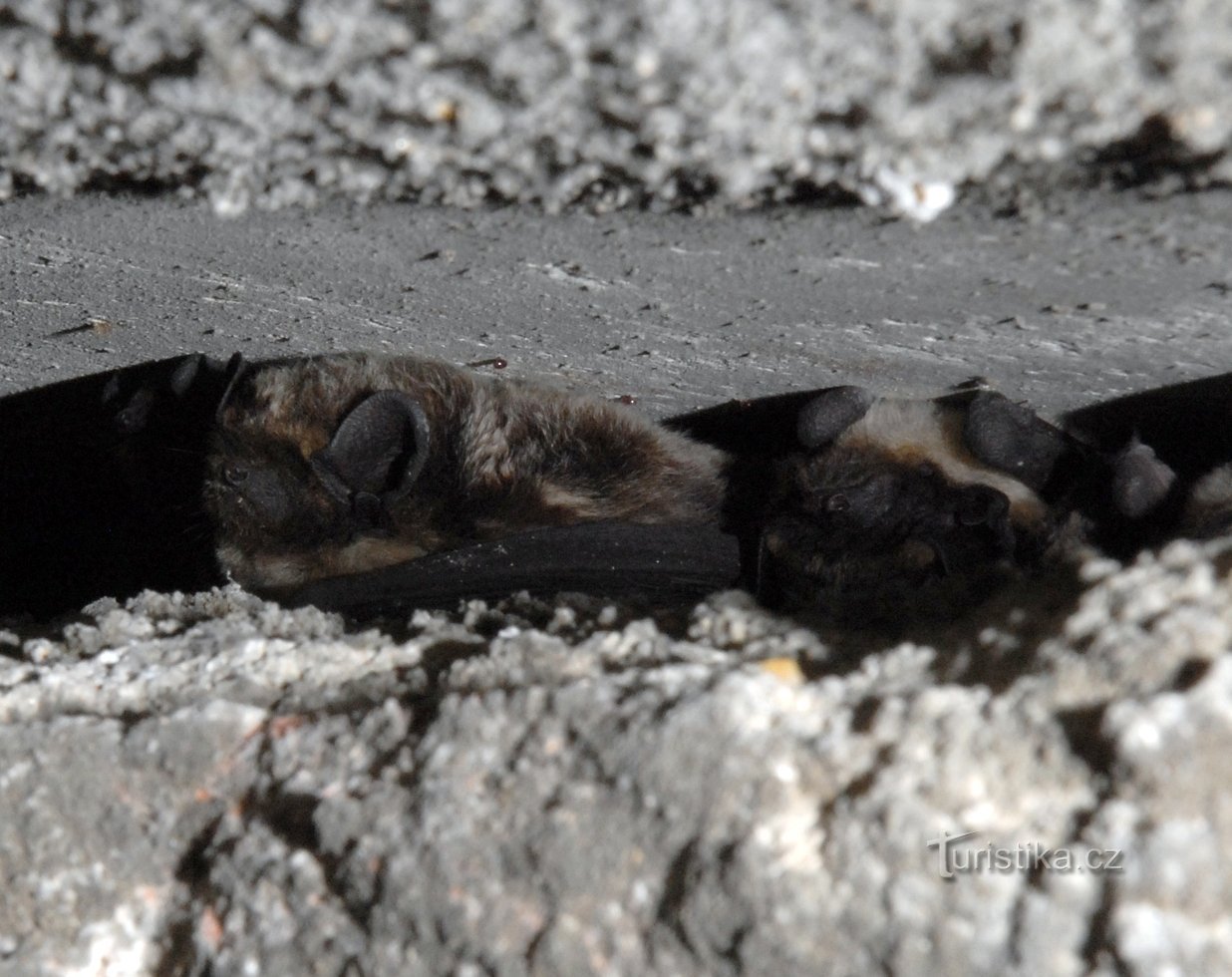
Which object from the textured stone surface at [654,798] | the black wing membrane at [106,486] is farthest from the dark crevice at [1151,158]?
the black wing membrane at [106,486]

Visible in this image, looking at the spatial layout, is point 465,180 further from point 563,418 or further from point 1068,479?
point 1068,479

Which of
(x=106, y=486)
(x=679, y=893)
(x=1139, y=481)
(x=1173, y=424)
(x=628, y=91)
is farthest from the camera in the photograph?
(x=106, y=486)

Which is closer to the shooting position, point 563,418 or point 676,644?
point 676,644

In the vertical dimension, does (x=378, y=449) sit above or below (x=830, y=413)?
below

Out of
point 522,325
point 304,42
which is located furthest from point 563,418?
point 304,42

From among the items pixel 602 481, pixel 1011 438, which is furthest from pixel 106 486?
pixel 1011 438

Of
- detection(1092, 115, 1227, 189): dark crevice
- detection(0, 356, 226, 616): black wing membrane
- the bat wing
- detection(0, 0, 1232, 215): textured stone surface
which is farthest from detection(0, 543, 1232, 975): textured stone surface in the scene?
detection(0, 356, 226, 616): black wing membrane

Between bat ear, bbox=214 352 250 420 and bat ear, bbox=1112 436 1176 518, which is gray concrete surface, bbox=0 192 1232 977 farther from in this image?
bat ear, bbox=214 352 250 420

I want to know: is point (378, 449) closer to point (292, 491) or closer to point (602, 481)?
point (292, 491)
